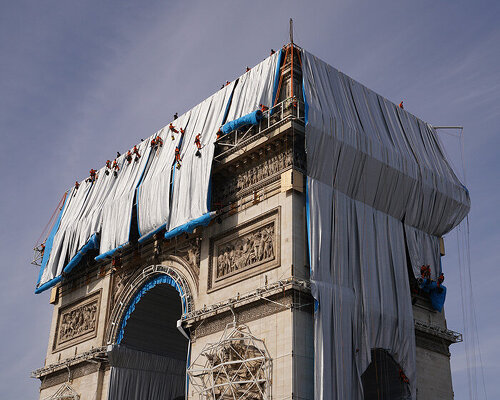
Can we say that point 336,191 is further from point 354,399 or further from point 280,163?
point 354,399

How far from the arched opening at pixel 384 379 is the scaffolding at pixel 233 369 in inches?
176

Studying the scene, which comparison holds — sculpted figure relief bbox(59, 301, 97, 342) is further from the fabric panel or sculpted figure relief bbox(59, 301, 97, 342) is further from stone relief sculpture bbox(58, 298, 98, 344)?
the fabric panel

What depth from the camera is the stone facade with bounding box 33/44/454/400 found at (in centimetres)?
2212

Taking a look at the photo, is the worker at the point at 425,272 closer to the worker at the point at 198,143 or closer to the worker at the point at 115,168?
the worker at the point at 198,143

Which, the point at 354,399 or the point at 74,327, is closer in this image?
the point at 354,399

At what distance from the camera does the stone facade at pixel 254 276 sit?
22125mm

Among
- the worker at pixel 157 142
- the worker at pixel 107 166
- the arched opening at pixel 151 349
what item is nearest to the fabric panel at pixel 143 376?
the arched opening at pixel 151 349

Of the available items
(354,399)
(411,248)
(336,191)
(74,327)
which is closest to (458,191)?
(411,248)

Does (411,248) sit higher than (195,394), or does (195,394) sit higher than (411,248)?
(411,248)

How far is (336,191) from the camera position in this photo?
80.2 feet

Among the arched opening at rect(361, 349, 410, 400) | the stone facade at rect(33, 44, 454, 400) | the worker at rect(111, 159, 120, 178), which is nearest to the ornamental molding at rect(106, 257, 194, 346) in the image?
the stone facade at rect(33, 44, 454, 400)

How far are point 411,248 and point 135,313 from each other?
462 inches

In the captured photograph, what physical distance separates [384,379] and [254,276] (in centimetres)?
598

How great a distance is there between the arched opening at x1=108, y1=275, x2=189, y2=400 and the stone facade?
A: 1.56 feet
